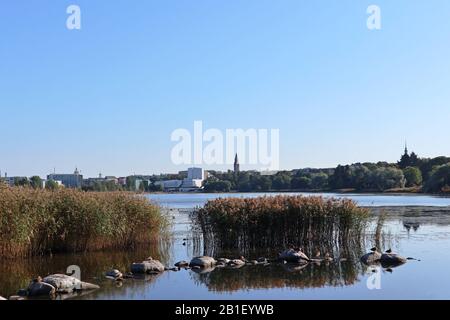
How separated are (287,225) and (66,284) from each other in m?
11.7

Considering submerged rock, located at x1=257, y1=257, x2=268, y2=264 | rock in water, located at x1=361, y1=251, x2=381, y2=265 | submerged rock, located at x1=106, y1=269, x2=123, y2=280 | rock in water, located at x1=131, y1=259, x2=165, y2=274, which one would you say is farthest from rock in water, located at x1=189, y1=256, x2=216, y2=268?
rock in water, located at x1=361, y1=251, x2=381, y2=265

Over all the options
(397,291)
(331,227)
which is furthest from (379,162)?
(397,291)

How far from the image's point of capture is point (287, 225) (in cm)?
2514

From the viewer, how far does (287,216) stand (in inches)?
988

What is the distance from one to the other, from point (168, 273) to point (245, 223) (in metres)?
6.92

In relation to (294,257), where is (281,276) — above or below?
below

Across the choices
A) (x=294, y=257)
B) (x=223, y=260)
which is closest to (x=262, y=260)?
(x=294, y=257)

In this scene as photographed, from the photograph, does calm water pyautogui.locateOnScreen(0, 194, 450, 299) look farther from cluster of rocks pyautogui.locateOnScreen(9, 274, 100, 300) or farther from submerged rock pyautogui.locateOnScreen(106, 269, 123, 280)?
cluster of rocks pyautogui.locateOnScreen(9, 274, 100, 300)

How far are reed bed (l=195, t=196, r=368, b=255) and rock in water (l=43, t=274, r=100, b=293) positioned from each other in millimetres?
9778

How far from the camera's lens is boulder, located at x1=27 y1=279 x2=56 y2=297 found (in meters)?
15.1

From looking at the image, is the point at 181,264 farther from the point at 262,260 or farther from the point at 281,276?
the point at 281,276
